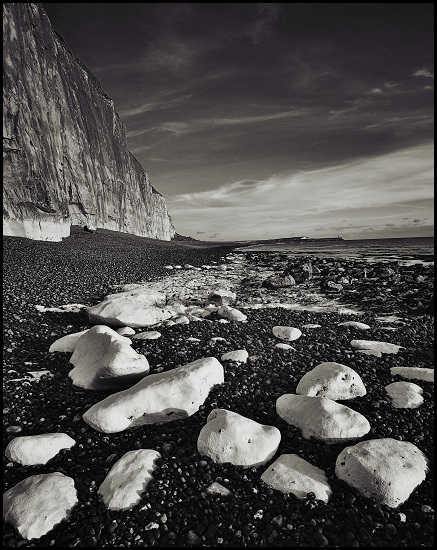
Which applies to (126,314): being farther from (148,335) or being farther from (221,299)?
(221,299)

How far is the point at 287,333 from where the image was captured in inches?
279

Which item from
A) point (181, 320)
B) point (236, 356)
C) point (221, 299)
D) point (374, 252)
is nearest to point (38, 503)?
point (236, 356)

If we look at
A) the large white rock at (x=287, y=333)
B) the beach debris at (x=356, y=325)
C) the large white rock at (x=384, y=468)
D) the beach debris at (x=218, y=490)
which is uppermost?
the large white rock at (x=287, y=333)

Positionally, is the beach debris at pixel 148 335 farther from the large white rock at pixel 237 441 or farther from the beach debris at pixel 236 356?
the large white rock at pixel 237 441

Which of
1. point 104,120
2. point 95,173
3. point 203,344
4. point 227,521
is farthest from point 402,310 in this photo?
point 104,120

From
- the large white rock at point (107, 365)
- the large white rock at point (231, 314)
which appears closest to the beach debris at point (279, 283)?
the large white rock at point (231, 314)

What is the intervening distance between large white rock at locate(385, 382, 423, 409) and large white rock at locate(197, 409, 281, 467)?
1958 mm

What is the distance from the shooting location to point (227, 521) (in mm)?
2787

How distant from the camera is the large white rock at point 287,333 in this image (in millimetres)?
6988

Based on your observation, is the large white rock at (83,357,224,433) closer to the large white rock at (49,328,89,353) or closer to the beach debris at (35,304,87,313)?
the large white rock at (49,328,89,353)

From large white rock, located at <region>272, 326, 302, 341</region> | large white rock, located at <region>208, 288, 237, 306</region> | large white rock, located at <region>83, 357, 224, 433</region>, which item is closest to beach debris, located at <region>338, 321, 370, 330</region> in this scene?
large white rock, located at <region>272, 326, 302, 341</region>

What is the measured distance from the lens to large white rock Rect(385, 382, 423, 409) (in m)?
4.29

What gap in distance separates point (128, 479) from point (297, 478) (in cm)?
170

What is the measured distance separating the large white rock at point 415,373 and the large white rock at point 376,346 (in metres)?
0.98
